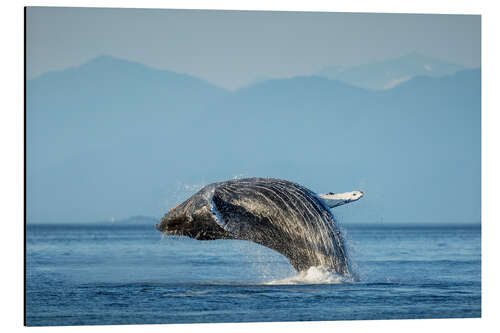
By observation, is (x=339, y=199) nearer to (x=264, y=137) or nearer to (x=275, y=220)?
(x=275, y=220)

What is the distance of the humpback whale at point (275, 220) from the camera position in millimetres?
15219

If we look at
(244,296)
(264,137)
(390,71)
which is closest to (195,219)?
(244,296)

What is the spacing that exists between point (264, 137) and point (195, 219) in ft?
86.7

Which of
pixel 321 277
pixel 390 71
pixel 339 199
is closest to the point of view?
pixel 339 199

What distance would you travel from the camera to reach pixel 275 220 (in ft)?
51.4

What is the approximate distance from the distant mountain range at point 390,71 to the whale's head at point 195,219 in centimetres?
609

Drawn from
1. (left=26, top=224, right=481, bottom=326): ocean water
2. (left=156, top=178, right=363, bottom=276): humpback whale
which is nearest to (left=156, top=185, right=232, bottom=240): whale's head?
(left=156, top=178, right=363, bottom=276): humpback whale

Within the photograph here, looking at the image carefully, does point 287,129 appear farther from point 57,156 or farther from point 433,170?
point 433,170

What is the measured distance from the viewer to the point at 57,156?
27.5m

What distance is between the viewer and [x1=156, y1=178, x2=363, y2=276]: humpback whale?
15219 millimetres

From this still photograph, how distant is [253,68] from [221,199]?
6047mm

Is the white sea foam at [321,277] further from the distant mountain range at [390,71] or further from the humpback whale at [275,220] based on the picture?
the distant mountain range at [390,71]

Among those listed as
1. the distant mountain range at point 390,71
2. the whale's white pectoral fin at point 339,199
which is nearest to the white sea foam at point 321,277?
the whale's white pectoral fin at point 339,199

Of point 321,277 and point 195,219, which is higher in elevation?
point 195,219
